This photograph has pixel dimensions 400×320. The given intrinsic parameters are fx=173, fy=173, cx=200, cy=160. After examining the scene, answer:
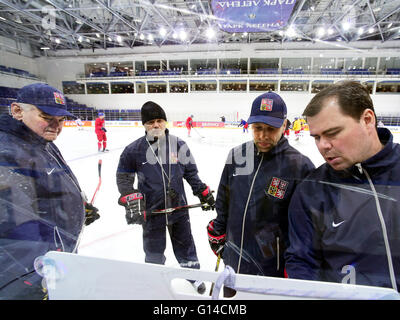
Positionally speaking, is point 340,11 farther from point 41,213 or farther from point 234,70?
point 41,213

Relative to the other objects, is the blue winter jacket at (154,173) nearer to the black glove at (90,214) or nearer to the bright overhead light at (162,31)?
the black glove at (90,214)

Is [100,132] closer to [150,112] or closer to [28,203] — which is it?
[150,112]

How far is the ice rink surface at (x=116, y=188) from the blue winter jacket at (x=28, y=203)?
0.17m

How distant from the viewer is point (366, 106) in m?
0.49

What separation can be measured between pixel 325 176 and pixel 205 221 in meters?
1.44

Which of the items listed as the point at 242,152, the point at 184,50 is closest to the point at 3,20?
the point at 184,50

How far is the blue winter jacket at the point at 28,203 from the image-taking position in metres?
0.51

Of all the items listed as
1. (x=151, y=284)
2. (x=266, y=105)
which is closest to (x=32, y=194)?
(x=151, y=284)

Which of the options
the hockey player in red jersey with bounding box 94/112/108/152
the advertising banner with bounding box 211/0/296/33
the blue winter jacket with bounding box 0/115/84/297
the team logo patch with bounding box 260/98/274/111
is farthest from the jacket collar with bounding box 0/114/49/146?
the hockey player in red jersey with bounding box 94/112/108/152

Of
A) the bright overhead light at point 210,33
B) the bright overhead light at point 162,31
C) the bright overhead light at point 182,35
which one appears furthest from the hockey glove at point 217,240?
the bright overhead light at point 162,31

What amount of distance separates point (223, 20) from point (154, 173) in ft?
3.75

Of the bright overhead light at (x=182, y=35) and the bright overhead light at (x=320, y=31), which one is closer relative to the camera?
the bright overhead light at (x=320, y=31)

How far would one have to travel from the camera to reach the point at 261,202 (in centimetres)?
74

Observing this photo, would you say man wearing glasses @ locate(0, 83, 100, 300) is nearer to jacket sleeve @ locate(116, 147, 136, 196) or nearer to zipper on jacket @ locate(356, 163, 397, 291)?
jacket sleeve @ locate(116, 147, 136, 196)
